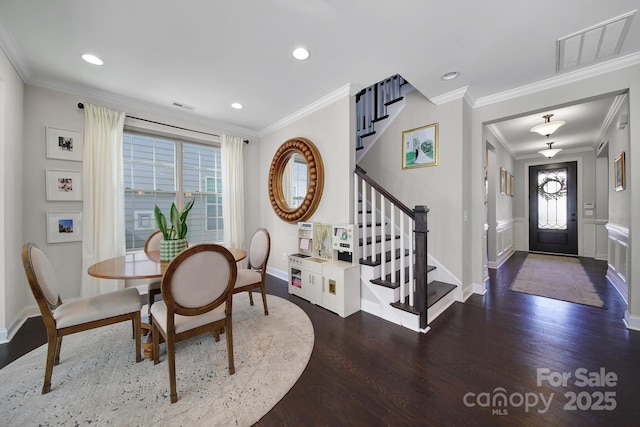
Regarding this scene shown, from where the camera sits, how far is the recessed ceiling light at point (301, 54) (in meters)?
2.22

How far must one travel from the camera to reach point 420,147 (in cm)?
335

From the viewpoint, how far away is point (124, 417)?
53.6 inches

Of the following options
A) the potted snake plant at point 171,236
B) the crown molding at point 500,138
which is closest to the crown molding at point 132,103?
the potted snake plant at point 171,236

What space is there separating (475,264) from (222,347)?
3.32 metres

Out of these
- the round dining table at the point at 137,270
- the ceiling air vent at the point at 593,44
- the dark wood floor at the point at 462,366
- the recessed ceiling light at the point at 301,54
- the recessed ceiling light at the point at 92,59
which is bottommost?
the dark wood floor at the point at 462,366

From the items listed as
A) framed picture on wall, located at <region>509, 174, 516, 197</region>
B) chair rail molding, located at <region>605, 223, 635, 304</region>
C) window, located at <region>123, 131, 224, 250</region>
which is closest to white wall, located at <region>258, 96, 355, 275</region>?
window, located at <region>123, 131, 224, 250</region>

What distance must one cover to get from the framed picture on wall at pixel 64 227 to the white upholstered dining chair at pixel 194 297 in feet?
6.68

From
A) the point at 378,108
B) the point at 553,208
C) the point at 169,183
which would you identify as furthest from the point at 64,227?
the point at 553,208

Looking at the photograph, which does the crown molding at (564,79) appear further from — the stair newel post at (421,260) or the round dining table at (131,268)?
the round dining table at (131,268)

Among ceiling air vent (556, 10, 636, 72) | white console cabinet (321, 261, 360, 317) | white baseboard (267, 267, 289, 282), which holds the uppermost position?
ceiling air vent (556, 10, 636, 72)

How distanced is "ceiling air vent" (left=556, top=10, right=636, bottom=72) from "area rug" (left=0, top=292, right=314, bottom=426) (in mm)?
3517

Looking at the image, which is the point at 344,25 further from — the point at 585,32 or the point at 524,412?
the point at 524,412

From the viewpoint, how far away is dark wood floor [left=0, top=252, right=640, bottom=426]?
138cm

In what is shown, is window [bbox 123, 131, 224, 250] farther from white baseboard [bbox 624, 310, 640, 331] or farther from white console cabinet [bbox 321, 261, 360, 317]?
white baseboard [bbox 624, 310, 640, 331]
